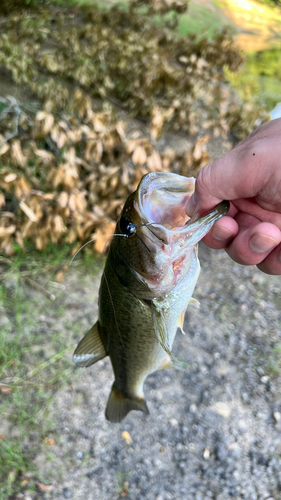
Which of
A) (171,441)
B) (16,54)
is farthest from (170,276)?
(16,54)

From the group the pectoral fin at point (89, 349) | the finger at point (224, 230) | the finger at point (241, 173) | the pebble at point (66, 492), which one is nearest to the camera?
the finger at point (241, 173)

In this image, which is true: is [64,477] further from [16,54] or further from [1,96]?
[16,54]

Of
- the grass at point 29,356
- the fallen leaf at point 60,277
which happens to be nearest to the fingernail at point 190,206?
the grass at point 29,356

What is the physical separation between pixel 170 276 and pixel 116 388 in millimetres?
909

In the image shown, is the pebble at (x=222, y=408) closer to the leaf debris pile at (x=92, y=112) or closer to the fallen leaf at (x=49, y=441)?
the fallen leaf at (x=49, y=441)

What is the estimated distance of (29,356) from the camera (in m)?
2.93

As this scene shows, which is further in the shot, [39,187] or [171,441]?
[39,187]

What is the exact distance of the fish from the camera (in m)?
1.31

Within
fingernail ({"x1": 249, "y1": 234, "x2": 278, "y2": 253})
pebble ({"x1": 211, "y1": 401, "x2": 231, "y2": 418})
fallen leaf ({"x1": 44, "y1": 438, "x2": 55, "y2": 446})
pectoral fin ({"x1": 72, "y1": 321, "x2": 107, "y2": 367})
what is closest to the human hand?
fingernail ({"x1": 249, "y1": 234, "x2": 278, "y2": 253})

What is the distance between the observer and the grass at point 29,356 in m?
2.43

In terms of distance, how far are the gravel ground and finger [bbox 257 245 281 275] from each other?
5.13ft

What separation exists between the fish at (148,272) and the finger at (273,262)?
0.41m

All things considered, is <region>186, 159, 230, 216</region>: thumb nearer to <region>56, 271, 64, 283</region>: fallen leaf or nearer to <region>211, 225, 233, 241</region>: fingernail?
<region>211, 225, 233, 241</region>: fingernail

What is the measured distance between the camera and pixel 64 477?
239 centimetres
